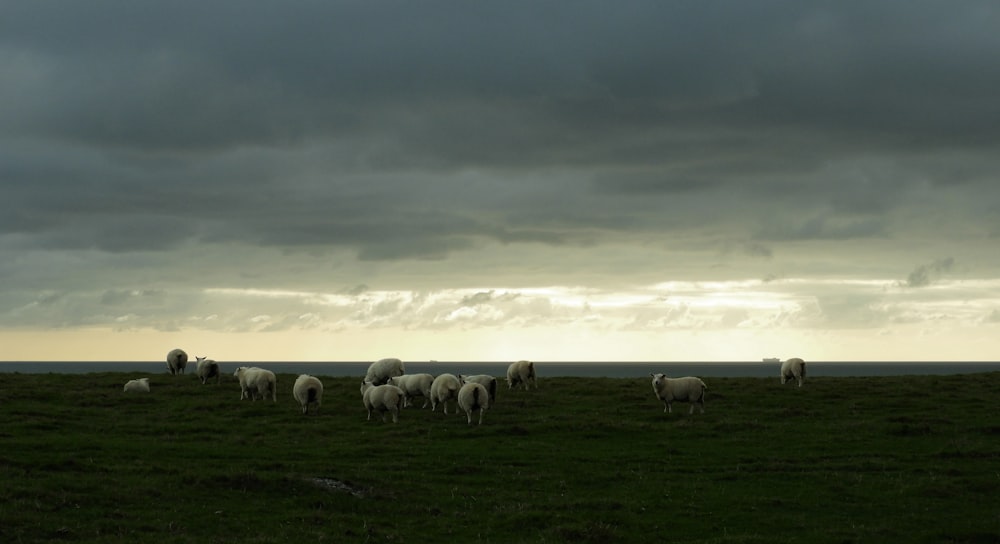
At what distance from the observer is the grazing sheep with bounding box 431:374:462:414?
131 ft

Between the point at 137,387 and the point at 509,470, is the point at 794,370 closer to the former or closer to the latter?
the point at 509,470

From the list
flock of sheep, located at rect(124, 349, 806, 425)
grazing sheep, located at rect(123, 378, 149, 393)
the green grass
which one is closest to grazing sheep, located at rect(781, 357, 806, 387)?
flock of sheep, located at rect(124, 349, 806, 425)

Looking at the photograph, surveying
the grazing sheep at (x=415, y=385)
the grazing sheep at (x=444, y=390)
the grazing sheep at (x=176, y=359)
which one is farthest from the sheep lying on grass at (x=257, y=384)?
the grazing sheep at (x=176, y=359)

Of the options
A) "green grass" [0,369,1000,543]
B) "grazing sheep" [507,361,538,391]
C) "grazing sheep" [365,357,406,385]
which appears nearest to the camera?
"green grass" [0,369,1000,543]

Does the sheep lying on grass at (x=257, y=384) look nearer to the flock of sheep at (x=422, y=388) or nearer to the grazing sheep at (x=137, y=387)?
the flock of sheep at (x=422, y=388)

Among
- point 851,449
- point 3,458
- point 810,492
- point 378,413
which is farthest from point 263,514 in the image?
point 851,449

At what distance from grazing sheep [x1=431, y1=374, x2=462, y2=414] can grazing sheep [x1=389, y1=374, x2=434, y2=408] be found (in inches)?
39.0

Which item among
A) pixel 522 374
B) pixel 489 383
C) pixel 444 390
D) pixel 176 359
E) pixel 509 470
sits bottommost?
pixel 509 470

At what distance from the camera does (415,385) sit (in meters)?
41.8

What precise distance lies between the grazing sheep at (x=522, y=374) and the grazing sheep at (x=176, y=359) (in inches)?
811

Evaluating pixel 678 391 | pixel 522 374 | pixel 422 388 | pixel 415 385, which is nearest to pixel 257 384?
pixel 415 385

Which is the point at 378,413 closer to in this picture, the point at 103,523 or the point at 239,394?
the point at 239,394

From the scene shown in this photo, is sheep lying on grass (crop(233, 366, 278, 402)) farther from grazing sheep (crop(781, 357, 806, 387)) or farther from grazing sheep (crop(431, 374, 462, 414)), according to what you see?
grazing sheep (crop(781, 357, 806, 387))

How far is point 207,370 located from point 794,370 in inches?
1232
